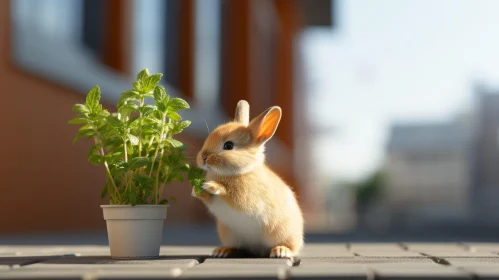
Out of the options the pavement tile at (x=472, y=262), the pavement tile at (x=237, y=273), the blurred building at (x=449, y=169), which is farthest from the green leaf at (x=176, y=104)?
the blurred building at (x=449, y=169)

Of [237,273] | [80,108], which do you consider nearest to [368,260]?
[237,273]

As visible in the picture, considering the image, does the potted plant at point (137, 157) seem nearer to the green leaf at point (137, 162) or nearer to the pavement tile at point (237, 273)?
the green leaf at point (137, 162)

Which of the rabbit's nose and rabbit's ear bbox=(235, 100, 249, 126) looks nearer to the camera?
the rabbit's nose

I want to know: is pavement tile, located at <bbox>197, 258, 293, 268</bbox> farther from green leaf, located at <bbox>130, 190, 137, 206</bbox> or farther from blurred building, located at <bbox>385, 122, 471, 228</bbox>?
blurred building, located at <bbox>385, 122, 471, 228</bbox>

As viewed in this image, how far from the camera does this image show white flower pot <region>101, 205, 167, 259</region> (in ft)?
8.29

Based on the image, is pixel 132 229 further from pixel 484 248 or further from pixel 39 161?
pixel 39 161

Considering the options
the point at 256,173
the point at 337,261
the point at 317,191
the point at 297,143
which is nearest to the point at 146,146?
the point at 256,173

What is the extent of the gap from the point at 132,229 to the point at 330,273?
857mm

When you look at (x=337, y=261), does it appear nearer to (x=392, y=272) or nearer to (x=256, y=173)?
(x=256, y=173)

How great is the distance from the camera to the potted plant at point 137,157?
249 cm

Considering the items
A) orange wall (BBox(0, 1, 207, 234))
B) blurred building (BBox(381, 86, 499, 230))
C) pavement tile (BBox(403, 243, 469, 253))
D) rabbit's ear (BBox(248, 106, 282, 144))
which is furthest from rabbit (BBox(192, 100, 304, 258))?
blurred building (BBox(381, 86, 499, 230))

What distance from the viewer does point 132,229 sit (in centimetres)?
253

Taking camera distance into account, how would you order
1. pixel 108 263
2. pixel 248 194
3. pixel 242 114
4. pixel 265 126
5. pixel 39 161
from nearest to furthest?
pixel 108 263 → pixel 248 194 → pixel 265 126 → pixel 242 114 → pixel 39 161

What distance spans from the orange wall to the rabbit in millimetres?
2206
